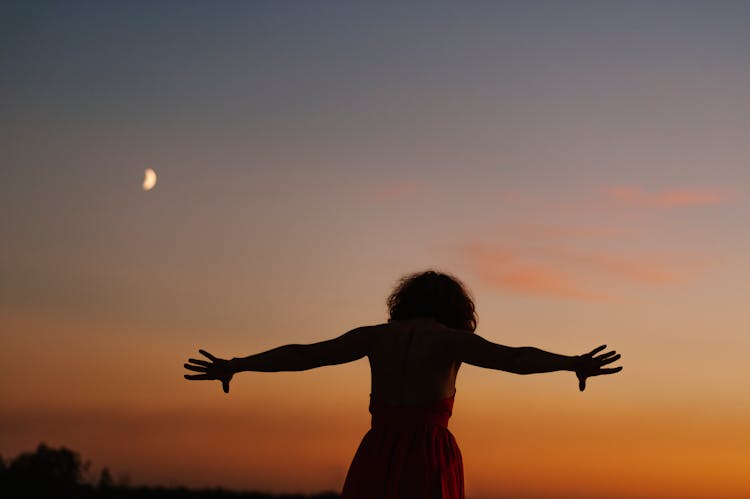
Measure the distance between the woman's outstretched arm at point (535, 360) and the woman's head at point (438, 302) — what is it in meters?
0.43

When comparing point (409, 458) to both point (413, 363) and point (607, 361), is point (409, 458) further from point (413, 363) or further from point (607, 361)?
point (607, 361)

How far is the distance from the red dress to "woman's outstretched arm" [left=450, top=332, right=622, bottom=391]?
51 centimetres

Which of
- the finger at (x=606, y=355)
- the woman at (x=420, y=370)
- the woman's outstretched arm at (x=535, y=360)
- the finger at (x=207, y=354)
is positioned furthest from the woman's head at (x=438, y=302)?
the finger at (x=207, y=354)

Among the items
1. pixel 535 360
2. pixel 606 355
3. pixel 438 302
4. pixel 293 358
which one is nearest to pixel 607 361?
pixel 606 355

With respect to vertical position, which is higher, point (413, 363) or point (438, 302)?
point (438, 302)

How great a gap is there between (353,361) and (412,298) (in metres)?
0.60

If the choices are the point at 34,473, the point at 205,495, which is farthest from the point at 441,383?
the point at 34,473

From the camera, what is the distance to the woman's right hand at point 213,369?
8422 millimetres

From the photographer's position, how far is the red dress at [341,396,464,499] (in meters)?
7.51

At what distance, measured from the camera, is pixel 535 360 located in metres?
7.25

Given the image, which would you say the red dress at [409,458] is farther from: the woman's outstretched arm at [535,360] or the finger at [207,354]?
the finger at [207,354]

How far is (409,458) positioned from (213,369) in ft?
5.89

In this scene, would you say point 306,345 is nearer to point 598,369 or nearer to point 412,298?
point 412,298

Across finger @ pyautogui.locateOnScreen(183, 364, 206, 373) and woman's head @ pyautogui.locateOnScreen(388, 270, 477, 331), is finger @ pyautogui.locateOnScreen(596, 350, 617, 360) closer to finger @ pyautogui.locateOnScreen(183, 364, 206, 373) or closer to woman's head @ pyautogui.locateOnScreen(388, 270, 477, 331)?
woman's head @ pyautogui.locateOnScreen(388, 270, 477, 331)
